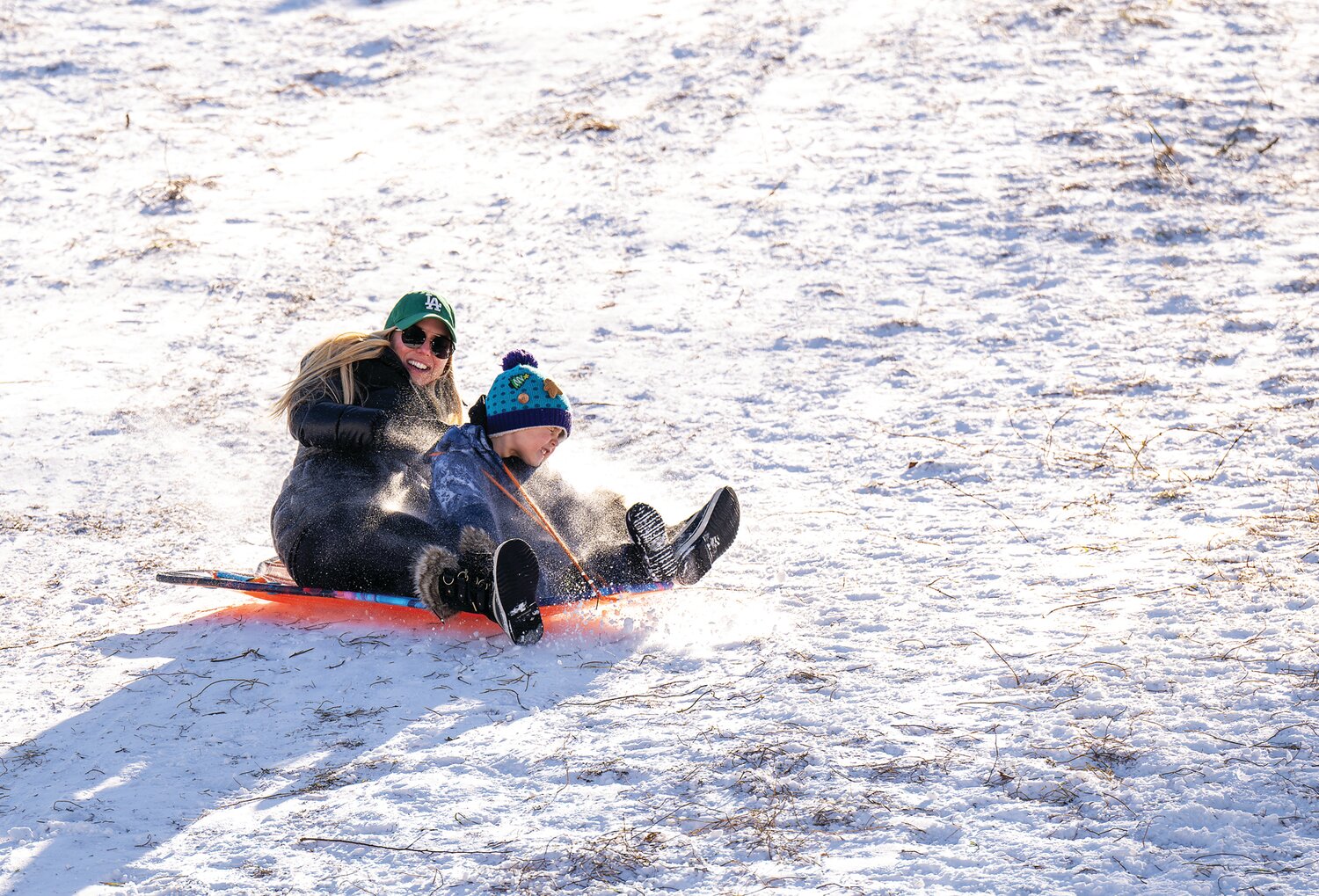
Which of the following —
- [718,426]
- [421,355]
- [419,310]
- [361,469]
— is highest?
[419,310]

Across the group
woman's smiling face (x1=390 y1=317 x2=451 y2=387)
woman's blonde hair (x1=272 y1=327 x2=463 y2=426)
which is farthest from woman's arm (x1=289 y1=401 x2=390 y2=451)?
woman's smiling face (x1=390 y1=317 x2=451 y2=387)

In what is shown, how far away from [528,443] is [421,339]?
0.88 metres

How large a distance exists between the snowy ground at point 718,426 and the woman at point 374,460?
0.82 feet

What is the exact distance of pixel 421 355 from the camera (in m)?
5.11

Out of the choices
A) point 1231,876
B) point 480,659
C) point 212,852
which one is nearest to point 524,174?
point 480,659

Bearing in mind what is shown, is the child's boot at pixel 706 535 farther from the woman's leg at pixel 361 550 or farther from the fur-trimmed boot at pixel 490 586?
the woman's leg at pixel 361 550

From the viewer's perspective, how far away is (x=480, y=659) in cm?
395

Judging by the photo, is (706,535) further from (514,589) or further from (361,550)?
(361,550)

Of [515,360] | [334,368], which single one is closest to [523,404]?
[515,360]

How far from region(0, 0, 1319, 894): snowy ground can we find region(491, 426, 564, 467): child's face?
72 centimetres

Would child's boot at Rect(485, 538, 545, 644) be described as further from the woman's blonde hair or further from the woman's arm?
the woman's blonde hair

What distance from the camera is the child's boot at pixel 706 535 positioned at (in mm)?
4379

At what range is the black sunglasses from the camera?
16.7 feet

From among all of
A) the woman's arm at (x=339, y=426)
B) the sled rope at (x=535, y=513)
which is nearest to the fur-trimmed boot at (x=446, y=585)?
the sled rope at (x=535, y=513)
